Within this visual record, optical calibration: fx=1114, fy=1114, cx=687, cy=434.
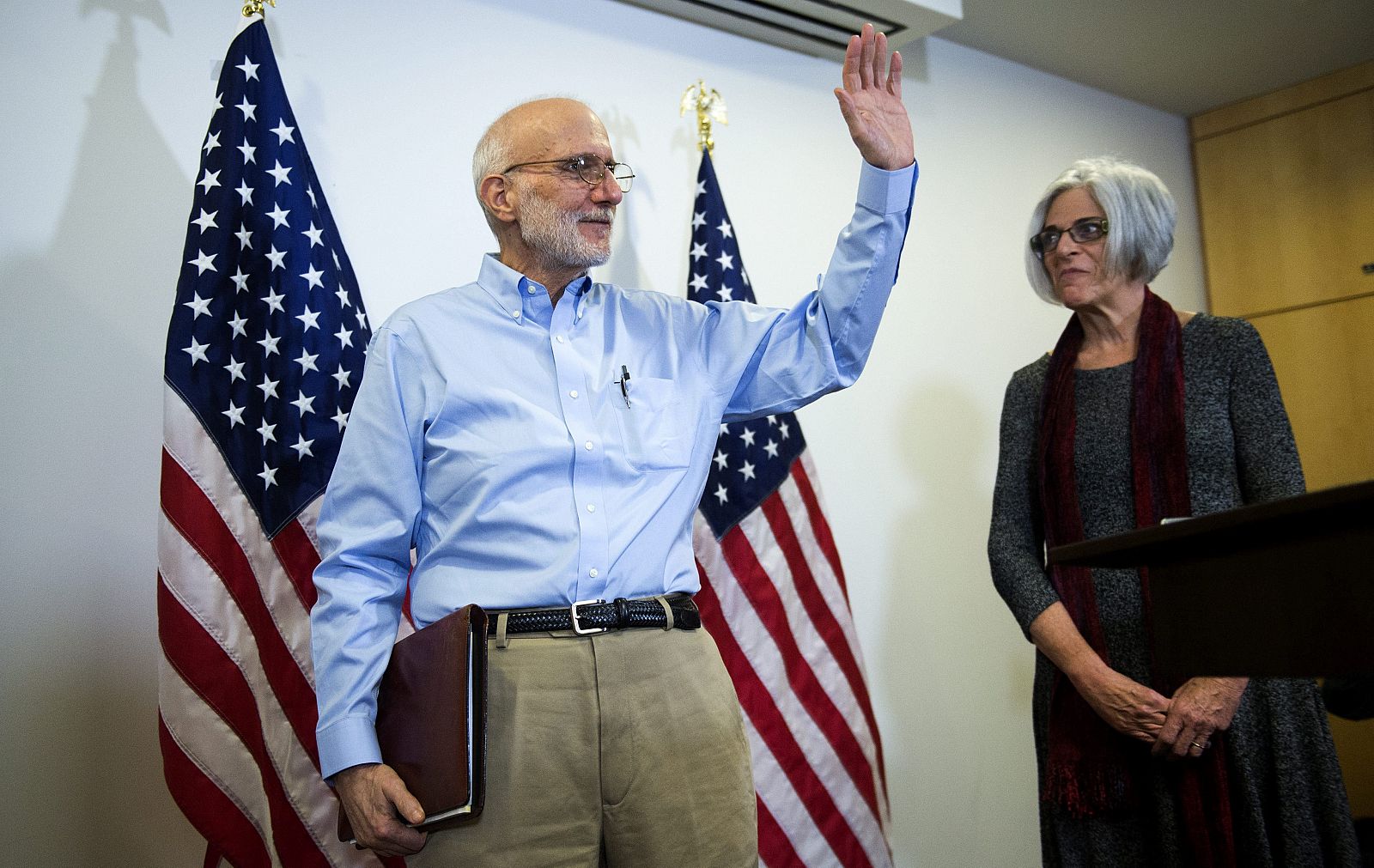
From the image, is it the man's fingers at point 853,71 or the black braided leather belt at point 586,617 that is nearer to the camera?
the black braided leather belt at point 586,617

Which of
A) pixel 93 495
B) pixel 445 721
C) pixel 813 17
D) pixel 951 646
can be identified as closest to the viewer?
pixel 445 721

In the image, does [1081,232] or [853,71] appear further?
[1081,232]

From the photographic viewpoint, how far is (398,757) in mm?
1485

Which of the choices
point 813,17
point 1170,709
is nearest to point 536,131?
point 1170,709

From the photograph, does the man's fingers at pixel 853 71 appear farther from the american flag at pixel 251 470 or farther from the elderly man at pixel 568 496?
the american flag at pixel 251 470

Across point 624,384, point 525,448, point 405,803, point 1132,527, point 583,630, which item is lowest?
point 405,803

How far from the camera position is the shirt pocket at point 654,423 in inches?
65.9

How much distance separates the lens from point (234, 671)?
6.66 ft

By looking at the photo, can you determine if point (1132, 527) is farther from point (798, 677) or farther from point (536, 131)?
point (536, 131)

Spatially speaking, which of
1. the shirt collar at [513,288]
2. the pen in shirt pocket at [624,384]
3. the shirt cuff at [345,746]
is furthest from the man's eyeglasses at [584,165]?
the shirt cuff at [345,746]

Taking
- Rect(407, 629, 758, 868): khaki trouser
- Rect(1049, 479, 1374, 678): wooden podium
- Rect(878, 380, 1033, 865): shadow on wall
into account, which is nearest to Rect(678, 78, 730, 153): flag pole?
Rect(878, 380, 1033, 865): shadow on wall

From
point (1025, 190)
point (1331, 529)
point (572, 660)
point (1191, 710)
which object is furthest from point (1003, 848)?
point (1331, 529)

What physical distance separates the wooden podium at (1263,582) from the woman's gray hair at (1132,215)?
1.38 meters

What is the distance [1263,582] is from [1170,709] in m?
1.08
